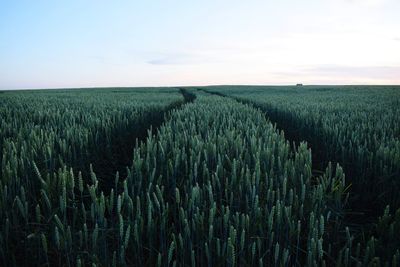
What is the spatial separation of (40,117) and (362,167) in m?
4.04

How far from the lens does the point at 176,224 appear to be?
1793 mm

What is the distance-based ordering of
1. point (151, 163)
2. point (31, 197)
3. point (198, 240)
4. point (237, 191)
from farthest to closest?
point (151, 163) → point (31, 197) → point (237, 191) → point (198, 240)

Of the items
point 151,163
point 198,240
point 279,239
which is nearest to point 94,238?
point 198,240

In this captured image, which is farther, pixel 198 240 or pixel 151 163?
pixel 151 163

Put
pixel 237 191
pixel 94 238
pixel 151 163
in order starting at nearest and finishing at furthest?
1. pixel 94 238
2. pixel 237 191
3. pixel 151 163

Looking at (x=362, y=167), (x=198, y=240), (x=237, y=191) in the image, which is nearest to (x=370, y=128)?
(x=362, y=167)

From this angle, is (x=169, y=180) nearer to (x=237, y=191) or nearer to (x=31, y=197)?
(x=237, y=191)

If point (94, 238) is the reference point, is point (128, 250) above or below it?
below

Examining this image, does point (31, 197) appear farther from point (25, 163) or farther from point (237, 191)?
point (237, 191)

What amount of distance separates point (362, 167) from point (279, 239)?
66.8 inches

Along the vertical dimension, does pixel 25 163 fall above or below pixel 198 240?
above

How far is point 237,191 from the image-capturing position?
1928mm

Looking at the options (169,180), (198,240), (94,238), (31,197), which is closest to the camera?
(94,238)

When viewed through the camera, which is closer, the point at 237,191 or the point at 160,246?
the point at 160,246
